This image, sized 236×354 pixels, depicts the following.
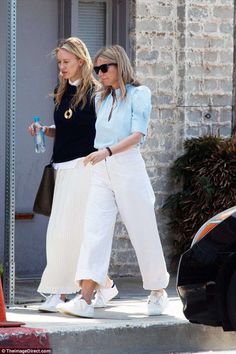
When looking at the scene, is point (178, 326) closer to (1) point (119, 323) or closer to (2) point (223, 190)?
(1) point (119, 323)

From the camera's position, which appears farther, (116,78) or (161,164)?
(161,164)

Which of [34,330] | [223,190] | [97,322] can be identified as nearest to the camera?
[34,330]

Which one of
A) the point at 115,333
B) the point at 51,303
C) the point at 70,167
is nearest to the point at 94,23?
the point at 70,167

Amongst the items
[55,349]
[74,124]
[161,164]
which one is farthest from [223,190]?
[55,349]

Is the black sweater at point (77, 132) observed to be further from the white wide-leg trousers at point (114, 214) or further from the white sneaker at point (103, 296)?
the white sneaker at point (103, 296)

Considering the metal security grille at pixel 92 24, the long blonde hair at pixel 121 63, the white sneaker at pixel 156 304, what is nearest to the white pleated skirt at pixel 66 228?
the white sneaker at pixel 156 304

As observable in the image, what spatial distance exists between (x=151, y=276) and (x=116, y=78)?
1.48 meters

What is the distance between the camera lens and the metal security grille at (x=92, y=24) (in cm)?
1192

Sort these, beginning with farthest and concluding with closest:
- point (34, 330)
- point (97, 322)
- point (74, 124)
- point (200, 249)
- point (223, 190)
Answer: point (223, 190) → point (74, 124) → point (97, 322) → point (34, 330) → point (200, 249)

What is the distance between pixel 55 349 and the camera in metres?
8.33

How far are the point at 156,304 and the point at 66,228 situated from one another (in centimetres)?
88

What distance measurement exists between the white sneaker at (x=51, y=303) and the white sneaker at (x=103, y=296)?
333 mm

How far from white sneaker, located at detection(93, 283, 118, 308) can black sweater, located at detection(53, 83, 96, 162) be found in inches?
43.7

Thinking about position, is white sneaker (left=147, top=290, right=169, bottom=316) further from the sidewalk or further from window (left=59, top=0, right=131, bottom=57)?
window (left=59, top=0, right=131, bottom=57)
